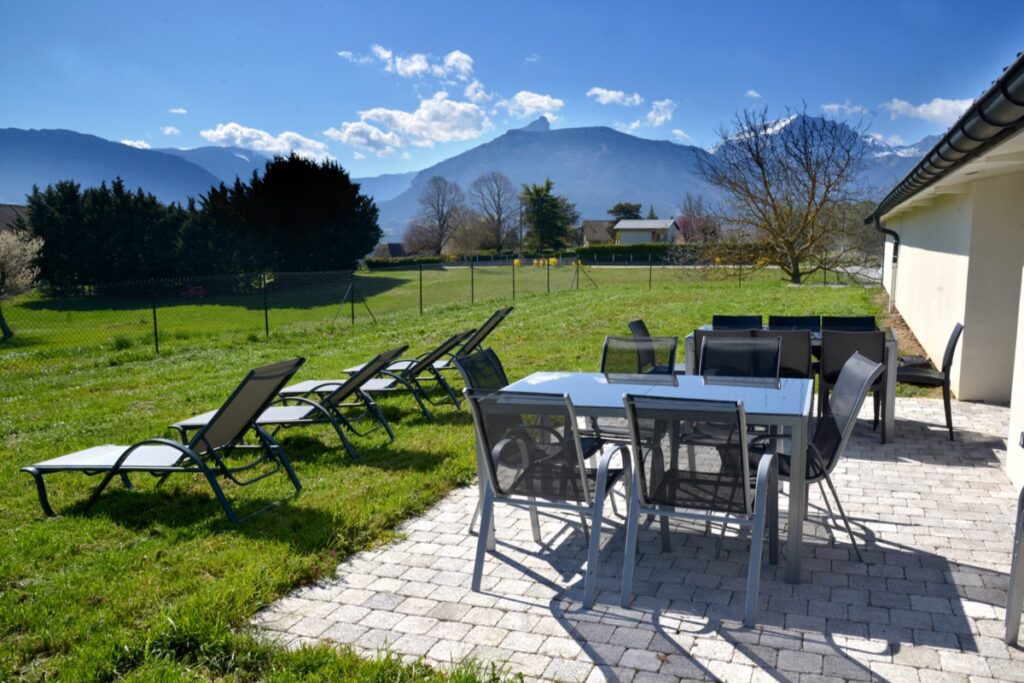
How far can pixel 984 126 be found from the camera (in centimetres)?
453

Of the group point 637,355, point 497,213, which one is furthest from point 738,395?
point 497,213

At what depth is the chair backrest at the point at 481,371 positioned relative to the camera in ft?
14.6

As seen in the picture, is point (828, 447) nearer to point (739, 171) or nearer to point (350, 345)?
point (350, 345)

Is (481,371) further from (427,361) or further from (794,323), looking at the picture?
(794,323)

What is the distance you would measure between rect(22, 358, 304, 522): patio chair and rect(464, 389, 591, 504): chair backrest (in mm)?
1699

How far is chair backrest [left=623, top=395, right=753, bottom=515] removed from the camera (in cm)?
330

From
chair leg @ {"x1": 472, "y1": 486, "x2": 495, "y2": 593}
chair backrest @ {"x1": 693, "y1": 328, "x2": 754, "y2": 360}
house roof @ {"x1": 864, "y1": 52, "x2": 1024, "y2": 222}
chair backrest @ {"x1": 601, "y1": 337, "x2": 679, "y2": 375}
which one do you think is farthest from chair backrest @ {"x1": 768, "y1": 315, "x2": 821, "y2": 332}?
chair leg @ {"x1": 472, "y1": 486, "x2": 495, "y2": 593}

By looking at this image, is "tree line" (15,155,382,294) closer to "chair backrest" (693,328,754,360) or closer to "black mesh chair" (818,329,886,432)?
"chair backrest" (693,328,754,360)

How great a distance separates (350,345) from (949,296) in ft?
31.6

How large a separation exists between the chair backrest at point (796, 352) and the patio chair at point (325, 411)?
3.55 metres

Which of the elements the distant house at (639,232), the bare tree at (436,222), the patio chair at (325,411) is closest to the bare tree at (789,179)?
the patio chair at (325,411)

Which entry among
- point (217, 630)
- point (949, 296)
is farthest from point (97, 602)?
point (949, 296)

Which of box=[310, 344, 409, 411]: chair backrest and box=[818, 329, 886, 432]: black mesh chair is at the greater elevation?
box=[818, 329, 886, 432]: black mesh chair

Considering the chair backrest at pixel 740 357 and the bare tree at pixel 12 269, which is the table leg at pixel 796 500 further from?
the bare tree at pixel 12 269
